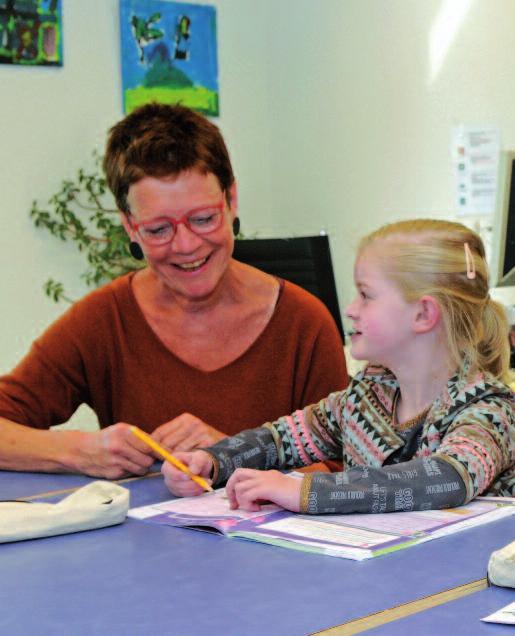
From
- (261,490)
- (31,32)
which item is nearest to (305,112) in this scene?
(31,32)

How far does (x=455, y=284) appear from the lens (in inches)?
59.1

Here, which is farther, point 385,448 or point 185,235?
point 185,235

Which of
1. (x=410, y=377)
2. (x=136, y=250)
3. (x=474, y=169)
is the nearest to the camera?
(x=410, y=377)

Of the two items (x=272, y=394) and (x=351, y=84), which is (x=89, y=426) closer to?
(x=351, y=84)

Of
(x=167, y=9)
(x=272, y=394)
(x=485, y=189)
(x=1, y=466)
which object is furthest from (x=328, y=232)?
(x=1, y=466)

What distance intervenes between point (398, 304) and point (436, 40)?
8.04ft

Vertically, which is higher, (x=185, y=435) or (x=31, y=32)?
(x=31, y=32)

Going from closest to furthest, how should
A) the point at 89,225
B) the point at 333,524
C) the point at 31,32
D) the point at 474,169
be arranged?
the point at 333,524 → the point at 474,169 → the point at 31,32 → the point at 89,225

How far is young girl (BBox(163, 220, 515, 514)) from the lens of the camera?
1.41 m

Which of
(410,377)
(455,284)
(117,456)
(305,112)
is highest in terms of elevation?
(305,112)

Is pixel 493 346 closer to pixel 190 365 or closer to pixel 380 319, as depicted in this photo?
pixel 380 319

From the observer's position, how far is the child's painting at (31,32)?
3852 mm

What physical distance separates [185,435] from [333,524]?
0.49 m

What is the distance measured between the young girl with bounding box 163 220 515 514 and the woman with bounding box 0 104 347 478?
274 mm
